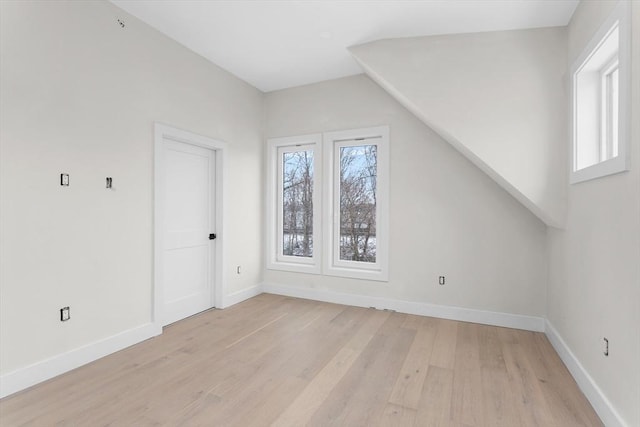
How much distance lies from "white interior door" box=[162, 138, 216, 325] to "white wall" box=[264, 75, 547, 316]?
63.8 inches

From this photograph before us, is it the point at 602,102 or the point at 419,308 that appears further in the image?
the point at 419,308

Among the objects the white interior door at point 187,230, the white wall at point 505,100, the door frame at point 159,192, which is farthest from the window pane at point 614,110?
the white interior door at point 187,230

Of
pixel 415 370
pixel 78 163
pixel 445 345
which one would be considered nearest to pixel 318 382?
pixel 415 370

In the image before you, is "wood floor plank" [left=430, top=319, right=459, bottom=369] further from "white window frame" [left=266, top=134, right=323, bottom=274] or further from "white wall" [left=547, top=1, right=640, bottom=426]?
"white window frame" [left=266, top=134, right=323, bottom=274]

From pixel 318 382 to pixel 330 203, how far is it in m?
2.44

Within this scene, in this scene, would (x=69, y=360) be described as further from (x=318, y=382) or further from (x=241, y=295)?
(x=241, y=295)

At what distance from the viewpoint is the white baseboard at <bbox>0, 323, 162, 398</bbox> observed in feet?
6.84

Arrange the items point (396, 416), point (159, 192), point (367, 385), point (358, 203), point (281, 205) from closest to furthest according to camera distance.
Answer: point (396, 416)
point (367, 385)
point (159, 192)
point (358, 203)
point (281, 205)

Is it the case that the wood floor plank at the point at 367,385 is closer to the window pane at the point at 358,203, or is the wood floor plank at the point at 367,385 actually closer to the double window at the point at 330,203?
the double window at the point at 330,203

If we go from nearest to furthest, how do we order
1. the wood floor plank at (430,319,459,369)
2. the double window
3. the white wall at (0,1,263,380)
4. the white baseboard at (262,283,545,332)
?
the white wall at (0,1,263,380)
the wood floor plank at (430,319,459,369)
the white baseboard at (262,283,545,332)
the double window

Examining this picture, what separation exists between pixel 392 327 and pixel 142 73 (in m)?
3.53

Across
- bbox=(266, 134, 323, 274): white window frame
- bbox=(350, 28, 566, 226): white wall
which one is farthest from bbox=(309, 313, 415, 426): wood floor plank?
bbox=(350, 28, 566, 226): white wall

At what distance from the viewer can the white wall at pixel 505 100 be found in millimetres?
2764

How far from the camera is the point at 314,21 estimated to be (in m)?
2.89
